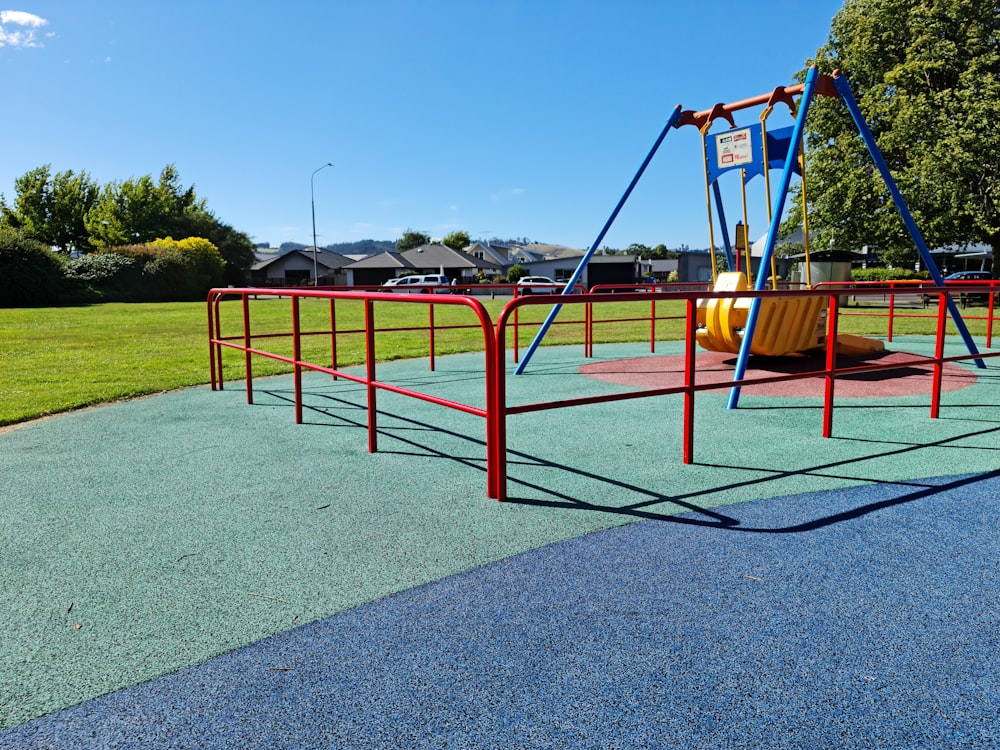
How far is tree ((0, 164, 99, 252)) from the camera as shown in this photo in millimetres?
59000

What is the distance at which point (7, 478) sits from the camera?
191 inches

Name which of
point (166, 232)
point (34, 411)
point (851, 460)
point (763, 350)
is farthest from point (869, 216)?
point (166, 232)

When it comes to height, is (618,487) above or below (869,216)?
below

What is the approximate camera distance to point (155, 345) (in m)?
14.7

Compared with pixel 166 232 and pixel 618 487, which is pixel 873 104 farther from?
pixel 166 232

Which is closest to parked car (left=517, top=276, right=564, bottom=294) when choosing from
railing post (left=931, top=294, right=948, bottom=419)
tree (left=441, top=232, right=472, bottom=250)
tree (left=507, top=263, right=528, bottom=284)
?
railing post (left=931, top=294, right=948, bottom=419)

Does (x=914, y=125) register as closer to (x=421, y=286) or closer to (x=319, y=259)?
(x=421, y=286)

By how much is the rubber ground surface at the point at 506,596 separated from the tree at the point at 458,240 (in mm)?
83469

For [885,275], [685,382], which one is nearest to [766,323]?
[685,382]

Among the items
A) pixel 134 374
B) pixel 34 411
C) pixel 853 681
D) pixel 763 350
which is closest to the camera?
pixel 853 681

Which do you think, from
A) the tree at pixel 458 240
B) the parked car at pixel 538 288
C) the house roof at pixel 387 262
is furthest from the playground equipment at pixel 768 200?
the tree at pixel 458 240

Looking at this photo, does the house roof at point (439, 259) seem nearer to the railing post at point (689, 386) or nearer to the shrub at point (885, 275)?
the shrub at point (885, 275)

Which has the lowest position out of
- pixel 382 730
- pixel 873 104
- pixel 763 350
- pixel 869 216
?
pixel 382 730

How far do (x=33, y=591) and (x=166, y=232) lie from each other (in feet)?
211
